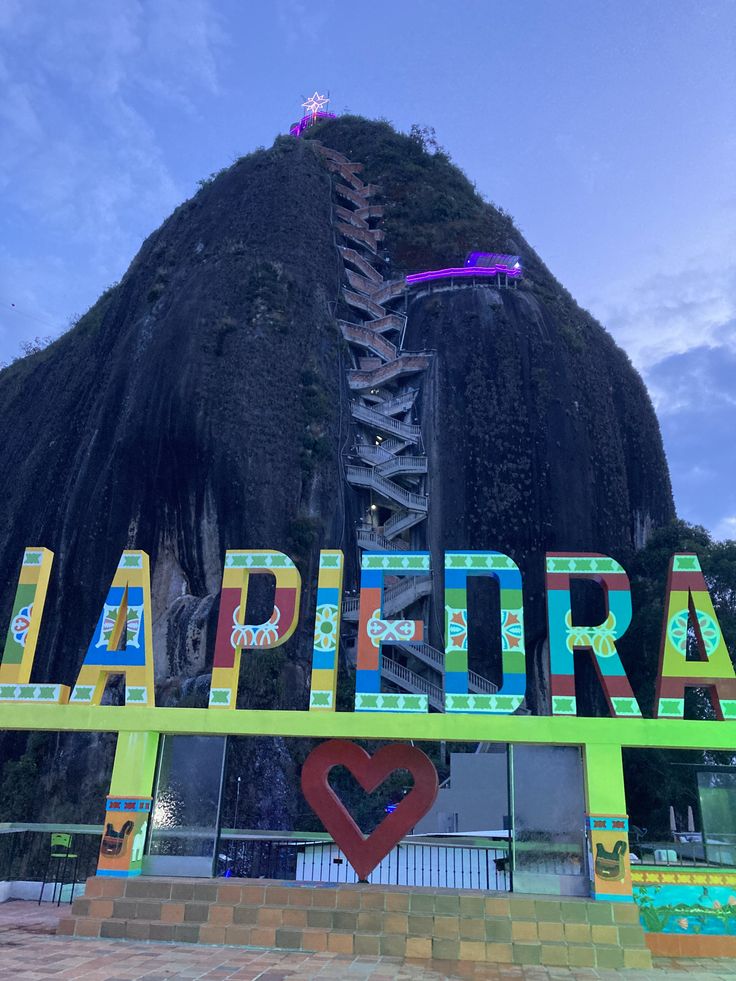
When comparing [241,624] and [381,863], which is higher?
[241,624]

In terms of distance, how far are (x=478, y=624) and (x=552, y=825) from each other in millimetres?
23536

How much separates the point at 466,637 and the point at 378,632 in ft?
5.61

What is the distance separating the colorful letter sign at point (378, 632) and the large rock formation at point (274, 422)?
16491 mm

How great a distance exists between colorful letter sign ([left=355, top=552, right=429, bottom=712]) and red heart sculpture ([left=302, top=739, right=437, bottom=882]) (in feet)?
2.50

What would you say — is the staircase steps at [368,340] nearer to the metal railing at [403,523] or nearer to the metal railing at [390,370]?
the metal railing at [390,370]

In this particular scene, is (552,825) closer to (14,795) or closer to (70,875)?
(70,875)

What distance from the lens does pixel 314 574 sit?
112 feet

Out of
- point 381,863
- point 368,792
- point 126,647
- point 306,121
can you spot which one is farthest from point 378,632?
point 306,121

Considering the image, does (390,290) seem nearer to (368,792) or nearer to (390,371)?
(390,371)

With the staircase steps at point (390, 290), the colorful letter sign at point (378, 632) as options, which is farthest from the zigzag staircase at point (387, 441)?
the colorful letter sign at point (378, 632)

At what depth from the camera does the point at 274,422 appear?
119ft

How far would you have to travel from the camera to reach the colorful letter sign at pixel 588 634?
44.4 ft

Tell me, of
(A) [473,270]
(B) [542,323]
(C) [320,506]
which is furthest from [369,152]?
(C) [320,506]

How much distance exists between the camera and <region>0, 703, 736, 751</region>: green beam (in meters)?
12.8
